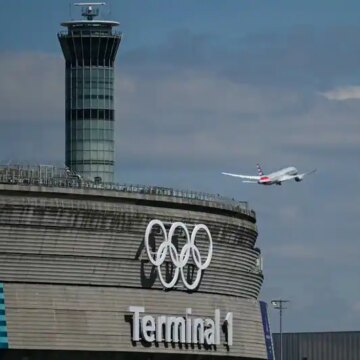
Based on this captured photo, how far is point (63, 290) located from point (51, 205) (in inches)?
317

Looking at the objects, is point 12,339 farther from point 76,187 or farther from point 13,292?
point 76,187

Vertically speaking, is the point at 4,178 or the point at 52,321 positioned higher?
the point at 4,178

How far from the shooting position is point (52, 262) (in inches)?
7653

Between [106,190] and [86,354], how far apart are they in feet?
A: 50.4

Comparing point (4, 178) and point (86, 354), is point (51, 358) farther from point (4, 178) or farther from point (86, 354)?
point (4, 178)

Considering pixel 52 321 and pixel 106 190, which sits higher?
pixel 106 190

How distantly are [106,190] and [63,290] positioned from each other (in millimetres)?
10910

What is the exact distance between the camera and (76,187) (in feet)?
650

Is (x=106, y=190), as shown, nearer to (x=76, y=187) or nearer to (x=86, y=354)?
(x=76, y=187)

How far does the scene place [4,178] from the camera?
644 ft

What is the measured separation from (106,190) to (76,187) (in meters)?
3.30

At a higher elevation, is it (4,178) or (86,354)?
(4,178)

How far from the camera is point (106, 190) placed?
656ft

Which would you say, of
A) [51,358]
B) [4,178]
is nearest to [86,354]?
[51,358]
